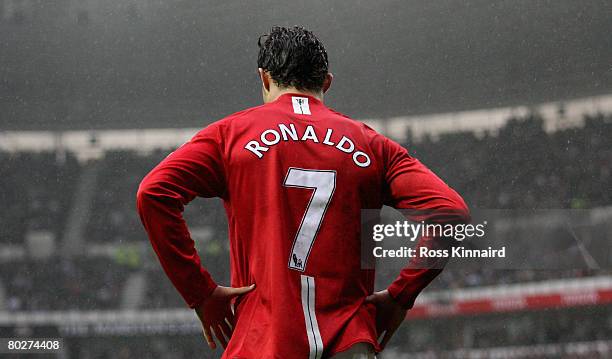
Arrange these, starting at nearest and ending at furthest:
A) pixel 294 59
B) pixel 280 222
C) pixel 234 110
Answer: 1. pixel 280 222
2. pixel 294 59
3. pixel 234 110

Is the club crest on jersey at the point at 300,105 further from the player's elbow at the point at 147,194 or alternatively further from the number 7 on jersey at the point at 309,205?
the player's elbow at the point at 147,194

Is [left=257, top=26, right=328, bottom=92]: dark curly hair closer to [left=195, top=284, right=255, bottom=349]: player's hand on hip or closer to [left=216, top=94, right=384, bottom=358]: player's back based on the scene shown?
[left=216, top=94, right=384, bottom=358]: player's back

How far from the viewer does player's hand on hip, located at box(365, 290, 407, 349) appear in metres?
1.01

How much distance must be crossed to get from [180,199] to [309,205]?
0.51 ft

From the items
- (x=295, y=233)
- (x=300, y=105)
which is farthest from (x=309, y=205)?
(x=300, y=105)

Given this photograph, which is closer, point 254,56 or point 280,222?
point 280,222

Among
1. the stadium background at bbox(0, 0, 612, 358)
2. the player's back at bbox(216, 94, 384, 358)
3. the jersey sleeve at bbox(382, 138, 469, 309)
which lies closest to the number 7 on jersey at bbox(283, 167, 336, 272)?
the player's back at bbox(216, 94, 384, 358)

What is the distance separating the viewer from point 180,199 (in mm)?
931

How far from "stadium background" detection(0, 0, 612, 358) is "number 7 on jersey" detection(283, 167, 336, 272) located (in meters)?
1.38

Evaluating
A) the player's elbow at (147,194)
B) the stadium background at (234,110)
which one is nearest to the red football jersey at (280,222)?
the player's elbow at (147,194)

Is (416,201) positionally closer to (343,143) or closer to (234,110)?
(343,143)

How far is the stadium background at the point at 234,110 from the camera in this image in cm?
225

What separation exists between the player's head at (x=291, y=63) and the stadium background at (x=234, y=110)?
125cm

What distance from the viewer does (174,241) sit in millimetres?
936
